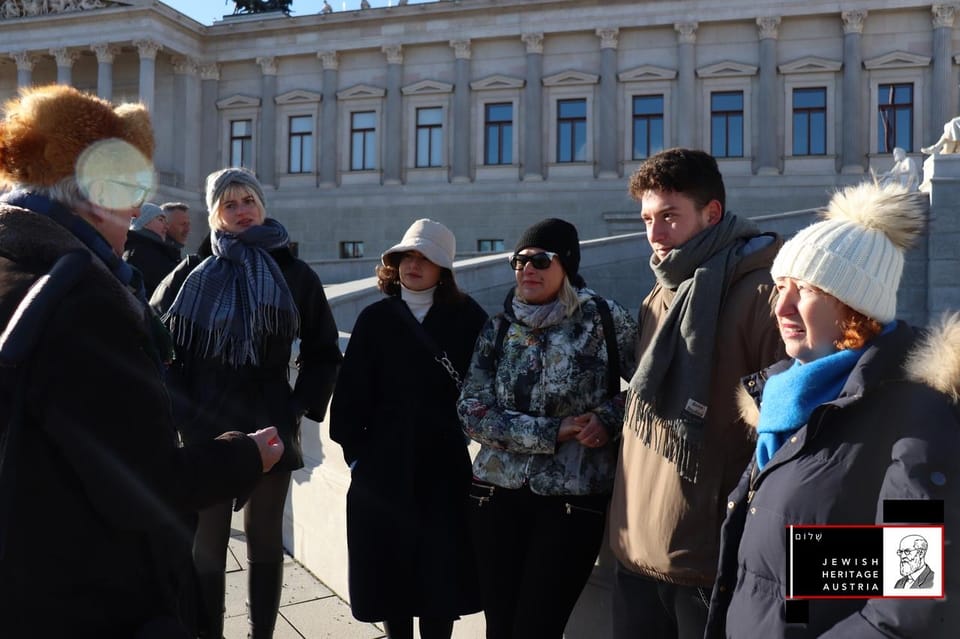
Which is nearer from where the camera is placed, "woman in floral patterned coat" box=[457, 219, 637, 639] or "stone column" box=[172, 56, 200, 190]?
"woman in floral patterned coat" box=[457, 219, 637, 639]

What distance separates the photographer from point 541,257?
2947mm

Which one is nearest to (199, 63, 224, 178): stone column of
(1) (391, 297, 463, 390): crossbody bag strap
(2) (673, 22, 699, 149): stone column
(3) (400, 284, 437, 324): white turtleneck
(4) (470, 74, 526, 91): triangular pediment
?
(4) (470, 74, 526, 91): triangular pediment

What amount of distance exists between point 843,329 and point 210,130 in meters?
32.1

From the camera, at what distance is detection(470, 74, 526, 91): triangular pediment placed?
28.3m

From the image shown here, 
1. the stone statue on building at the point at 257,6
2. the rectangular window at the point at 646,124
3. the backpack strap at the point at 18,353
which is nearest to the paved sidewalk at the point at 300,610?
the backpack strap at the point at 18,353

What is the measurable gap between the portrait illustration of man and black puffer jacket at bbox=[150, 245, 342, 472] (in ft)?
7.65

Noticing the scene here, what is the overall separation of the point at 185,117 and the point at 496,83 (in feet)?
36.6

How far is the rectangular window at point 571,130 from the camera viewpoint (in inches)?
1102

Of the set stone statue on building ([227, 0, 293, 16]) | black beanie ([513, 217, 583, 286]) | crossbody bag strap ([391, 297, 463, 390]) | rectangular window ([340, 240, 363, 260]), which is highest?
stone statue on building ([227, 0, 293, 16])

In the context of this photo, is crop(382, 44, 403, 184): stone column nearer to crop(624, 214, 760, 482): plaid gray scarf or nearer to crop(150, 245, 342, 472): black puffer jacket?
crop(150, 245, 342, 472): black puffer jacket

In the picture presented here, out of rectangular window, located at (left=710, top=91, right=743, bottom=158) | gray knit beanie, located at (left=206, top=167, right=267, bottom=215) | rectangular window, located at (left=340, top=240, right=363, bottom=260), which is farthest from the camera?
rectangular window, located at (left=340, top=240, right=363, bottom=260)

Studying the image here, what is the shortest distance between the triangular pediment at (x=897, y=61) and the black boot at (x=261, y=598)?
27.1 metres

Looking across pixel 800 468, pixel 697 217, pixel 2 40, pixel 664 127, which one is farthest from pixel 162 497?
pixel 2 40

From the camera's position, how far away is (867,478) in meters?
1.64
